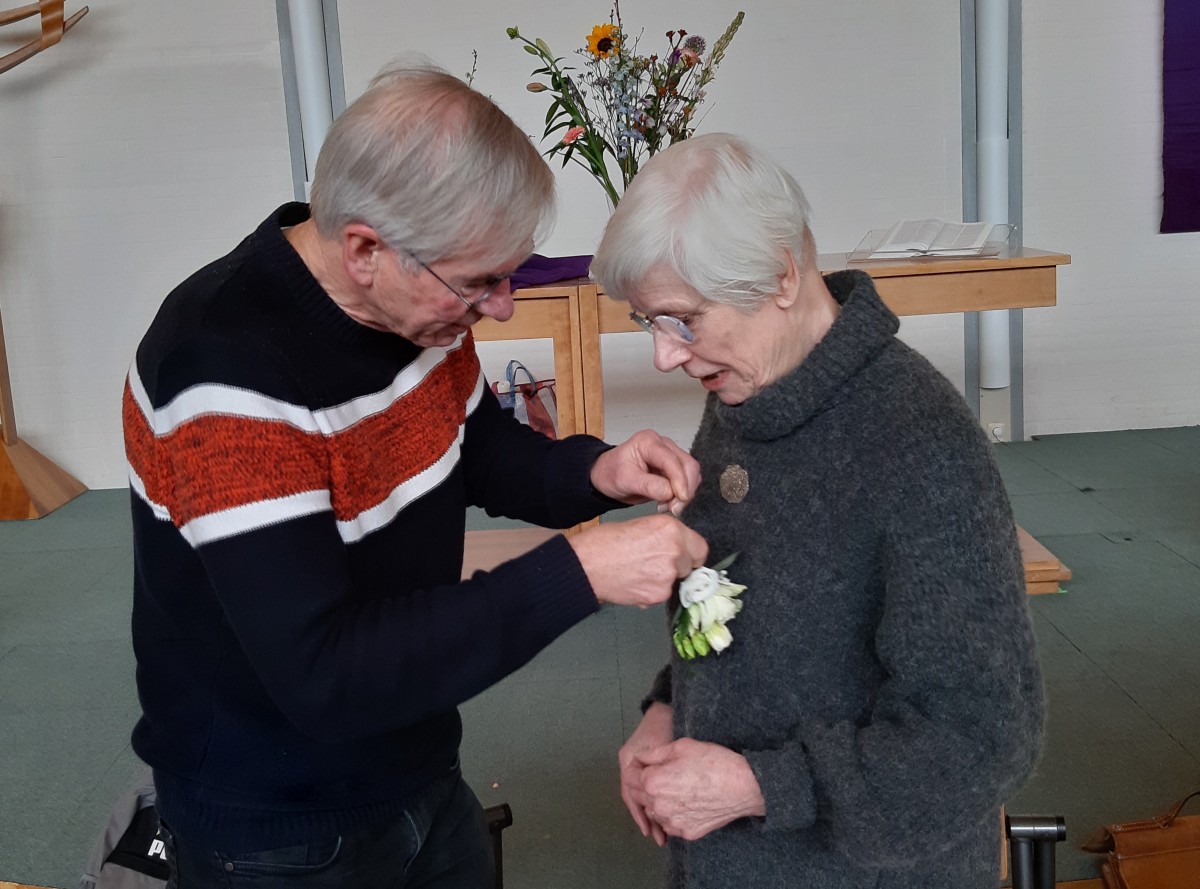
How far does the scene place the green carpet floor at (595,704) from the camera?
2623mm

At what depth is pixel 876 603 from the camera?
4.29ft

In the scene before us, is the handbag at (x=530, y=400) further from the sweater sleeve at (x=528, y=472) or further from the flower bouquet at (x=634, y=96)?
the sweater sleeve at (x=528, y=472)

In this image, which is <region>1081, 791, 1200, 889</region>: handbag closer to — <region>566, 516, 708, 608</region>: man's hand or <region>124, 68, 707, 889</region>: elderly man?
<region>124, 68, 707, 889</region>: elderly man

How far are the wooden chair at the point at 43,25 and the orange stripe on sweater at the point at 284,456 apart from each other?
14.7 ft

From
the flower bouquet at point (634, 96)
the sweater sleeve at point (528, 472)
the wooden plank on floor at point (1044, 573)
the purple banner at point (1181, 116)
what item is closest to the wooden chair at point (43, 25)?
the flower bouquet at point (634, 96)

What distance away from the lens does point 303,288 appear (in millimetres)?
1299

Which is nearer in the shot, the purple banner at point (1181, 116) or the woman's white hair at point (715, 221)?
the woman's white hair at point (715, 221)

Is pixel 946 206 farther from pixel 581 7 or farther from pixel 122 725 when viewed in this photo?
pixel 122 725

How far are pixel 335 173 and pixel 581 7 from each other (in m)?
4.55

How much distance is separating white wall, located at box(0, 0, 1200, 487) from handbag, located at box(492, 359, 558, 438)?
10.5 inches

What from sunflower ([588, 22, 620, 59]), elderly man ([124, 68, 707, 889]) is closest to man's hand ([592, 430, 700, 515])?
elderly man ([124, 68, 707, 889])

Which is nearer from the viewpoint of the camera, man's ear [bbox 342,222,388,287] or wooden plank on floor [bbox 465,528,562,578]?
man's ear [bbox 342,222,388,287]

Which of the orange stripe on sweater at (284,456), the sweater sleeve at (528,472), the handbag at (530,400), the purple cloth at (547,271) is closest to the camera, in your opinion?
the orange stripe on sweater at (284,456)

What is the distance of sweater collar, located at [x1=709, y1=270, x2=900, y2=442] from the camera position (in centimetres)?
132
